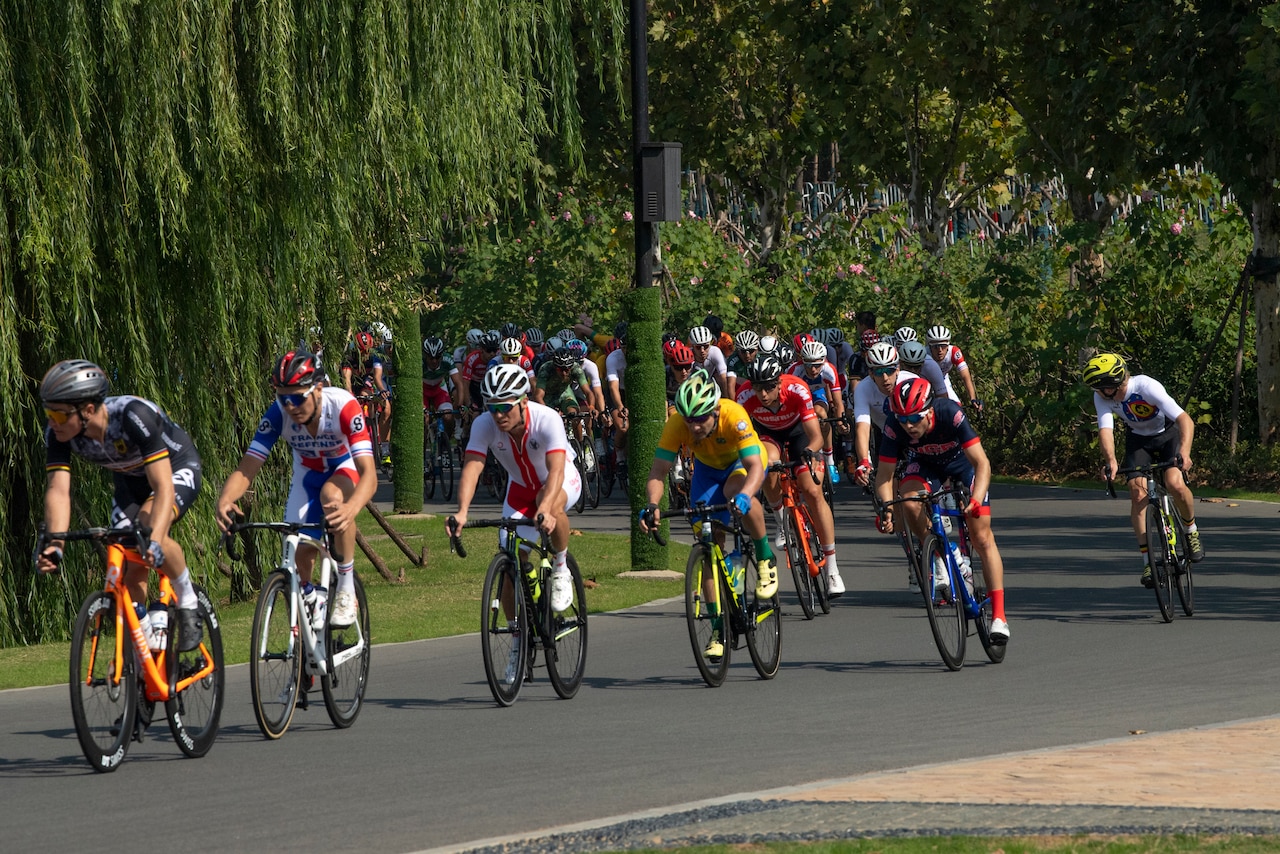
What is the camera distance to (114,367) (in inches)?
568

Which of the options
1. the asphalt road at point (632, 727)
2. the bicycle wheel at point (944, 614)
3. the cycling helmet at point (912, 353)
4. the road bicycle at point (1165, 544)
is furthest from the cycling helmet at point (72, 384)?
the cycling helmet at point (912, 353)

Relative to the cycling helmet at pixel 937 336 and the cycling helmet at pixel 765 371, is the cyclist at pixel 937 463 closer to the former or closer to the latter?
the cycling helmet at pixel 765 371

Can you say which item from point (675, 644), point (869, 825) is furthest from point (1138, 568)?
point (869, 825)

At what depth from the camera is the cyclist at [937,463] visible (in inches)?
471

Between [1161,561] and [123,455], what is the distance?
25.4ft

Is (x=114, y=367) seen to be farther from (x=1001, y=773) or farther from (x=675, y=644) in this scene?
(x=1001, y=773)

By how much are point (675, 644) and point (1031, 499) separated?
12.5 metres

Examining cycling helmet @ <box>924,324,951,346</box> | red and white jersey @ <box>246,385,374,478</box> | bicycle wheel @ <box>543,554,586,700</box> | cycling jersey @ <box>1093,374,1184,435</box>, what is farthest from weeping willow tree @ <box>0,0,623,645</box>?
cycling helmet @ <box>924,324,951,346</box>

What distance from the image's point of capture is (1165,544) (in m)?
14.0

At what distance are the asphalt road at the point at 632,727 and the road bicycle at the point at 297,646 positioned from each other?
0.18 metres

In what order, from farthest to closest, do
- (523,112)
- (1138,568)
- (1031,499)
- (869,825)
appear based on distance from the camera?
(1031,499) → (523,112) → (1138,568) → (869,825)

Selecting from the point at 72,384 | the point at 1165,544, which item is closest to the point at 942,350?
the point at 1165,544

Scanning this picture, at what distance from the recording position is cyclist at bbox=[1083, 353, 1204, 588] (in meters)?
14.2

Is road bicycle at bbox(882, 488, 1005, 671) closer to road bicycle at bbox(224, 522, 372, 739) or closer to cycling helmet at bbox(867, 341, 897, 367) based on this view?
cycling helmet at bbox(867, 341, 897, 367)
